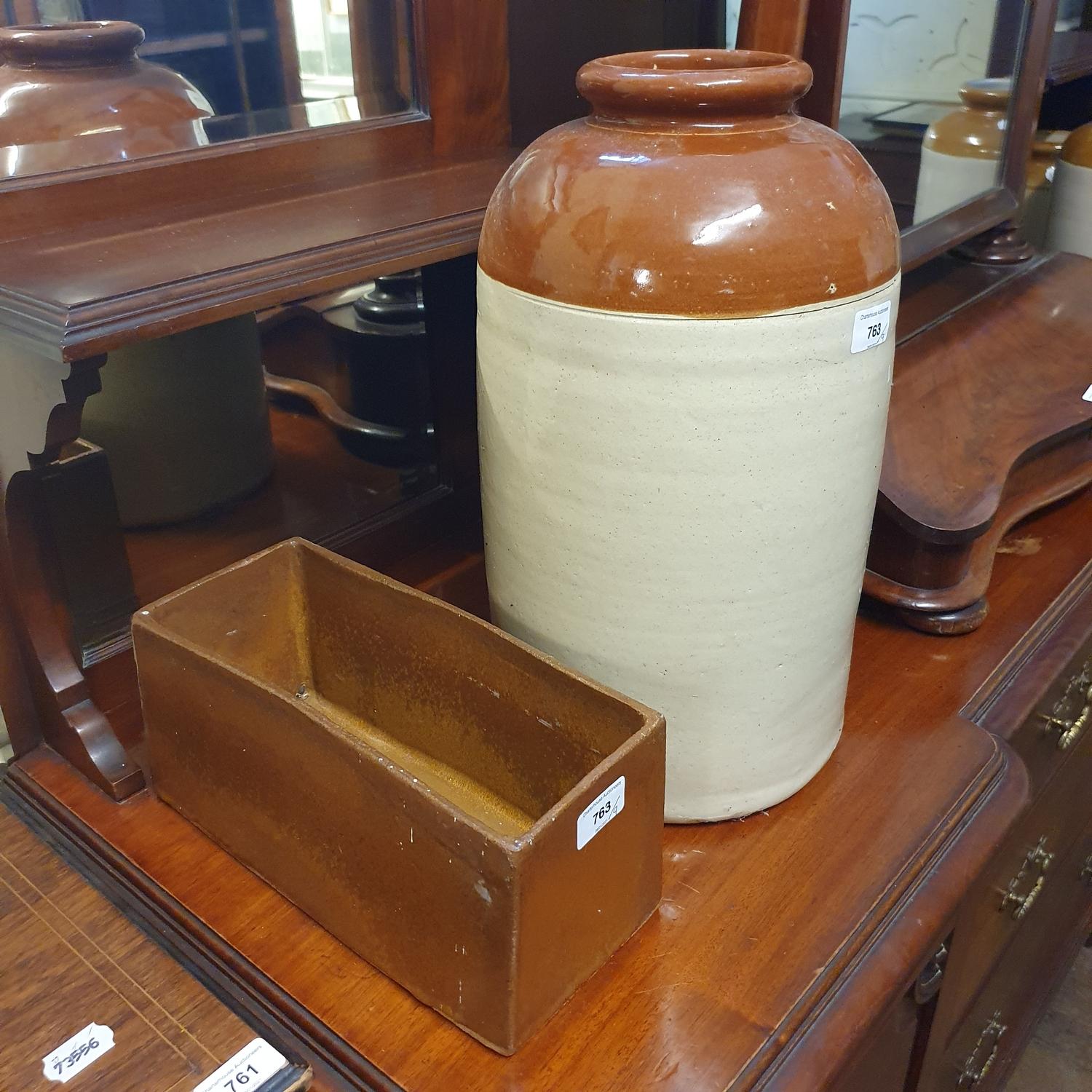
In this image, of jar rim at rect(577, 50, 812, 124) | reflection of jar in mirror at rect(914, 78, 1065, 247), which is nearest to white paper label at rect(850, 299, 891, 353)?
jar rim at rect(577, 50, 812, 124)

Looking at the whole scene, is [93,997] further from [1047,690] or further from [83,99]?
[1047,690]

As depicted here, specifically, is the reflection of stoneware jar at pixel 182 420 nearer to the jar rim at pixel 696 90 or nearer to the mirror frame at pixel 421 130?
the mirror frame at pixel 421 130

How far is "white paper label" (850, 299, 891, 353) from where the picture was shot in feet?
1.92

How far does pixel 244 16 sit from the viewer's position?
0.73m

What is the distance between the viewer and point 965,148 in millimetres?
1174

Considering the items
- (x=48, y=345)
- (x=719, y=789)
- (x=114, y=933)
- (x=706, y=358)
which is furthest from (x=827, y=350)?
(x=114, y=933)

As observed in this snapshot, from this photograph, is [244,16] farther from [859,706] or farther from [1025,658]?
[1025,658]

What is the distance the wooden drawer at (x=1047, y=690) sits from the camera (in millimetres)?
840

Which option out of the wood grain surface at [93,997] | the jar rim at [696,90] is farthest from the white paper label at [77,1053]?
the jar rim at [696,90]

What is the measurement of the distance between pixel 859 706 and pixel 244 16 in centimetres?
65

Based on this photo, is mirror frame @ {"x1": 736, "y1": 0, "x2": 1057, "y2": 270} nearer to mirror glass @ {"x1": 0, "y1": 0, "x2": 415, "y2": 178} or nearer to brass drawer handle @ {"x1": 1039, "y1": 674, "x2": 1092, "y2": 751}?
mirror glass @ {"x1": 0, "y1": 0, "x2": 415, "y2": 178}

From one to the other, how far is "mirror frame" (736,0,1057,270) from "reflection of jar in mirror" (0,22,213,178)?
44 cm

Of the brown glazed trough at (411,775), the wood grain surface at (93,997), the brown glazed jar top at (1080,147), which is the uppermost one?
the brown glazed jar top at (1080,147)

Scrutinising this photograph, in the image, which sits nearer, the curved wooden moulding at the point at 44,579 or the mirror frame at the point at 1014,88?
the curved wooden moulding at the point at 44,579
